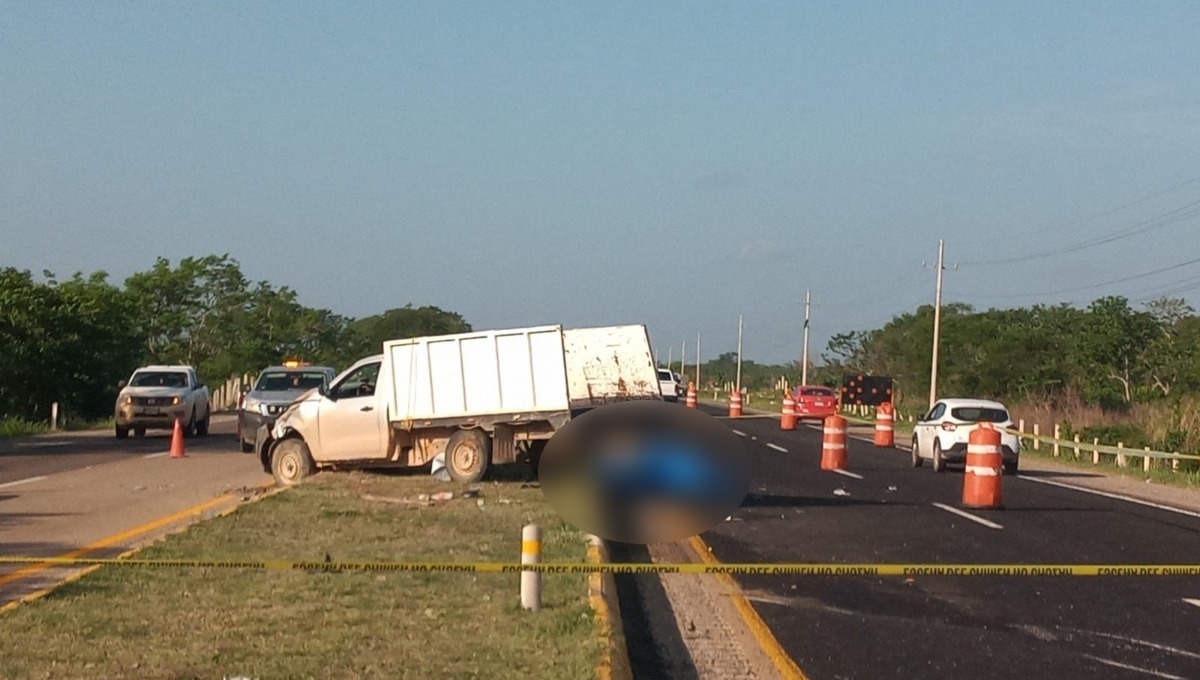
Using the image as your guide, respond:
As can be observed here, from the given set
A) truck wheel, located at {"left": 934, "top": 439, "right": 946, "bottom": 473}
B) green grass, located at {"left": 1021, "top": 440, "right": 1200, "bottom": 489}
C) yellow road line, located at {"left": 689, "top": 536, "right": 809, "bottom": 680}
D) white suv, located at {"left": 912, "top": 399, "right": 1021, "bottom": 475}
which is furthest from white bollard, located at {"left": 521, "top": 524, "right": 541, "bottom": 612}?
green grass, located at {"left": 1021, "top": 440, "right": 1200, "bottom": 489}

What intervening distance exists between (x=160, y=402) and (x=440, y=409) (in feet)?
55.9

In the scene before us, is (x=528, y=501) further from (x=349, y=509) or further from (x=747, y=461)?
(x=747, y=461)

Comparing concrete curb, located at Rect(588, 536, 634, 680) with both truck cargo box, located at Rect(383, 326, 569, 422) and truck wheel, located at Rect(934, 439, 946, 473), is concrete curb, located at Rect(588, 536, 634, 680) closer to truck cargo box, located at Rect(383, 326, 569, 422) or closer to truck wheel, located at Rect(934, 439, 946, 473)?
truck cargo box, located at Rect(383, 326, 569, 422)

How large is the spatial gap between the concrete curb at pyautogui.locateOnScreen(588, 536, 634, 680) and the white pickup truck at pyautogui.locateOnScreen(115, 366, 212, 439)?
25.1 m

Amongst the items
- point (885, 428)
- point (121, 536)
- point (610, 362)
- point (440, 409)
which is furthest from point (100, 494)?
point (885, 428)

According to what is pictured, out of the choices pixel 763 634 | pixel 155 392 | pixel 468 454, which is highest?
pixel 155 392

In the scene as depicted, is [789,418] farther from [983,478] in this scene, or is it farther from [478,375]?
[983,478]

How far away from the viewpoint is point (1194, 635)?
37.2 ft

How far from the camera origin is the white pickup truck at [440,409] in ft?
73.7

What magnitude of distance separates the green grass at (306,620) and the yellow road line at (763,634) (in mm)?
1185

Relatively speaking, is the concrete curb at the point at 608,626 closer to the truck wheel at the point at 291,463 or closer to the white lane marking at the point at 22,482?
the truck wheel at the point at 291,463

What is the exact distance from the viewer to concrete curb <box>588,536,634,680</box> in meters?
8.95

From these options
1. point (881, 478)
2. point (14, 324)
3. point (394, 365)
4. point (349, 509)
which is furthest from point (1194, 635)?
point (14, 324)

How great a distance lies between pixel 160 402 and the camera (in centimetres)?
3756
